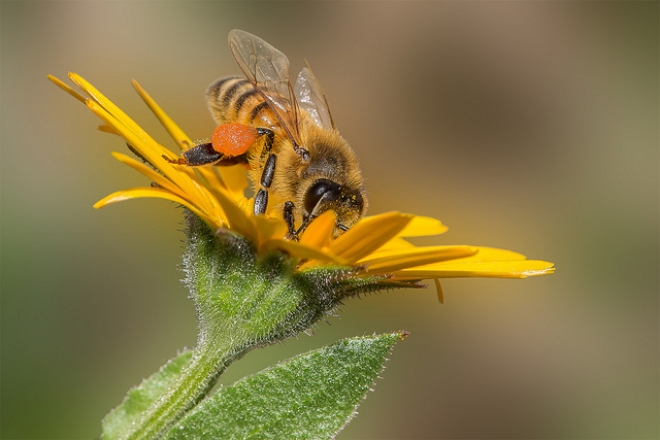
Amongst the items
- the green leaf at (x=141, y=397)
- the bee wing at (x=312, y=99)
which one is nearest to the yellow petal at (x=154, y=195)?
the green leaf at (x=141, y=397)

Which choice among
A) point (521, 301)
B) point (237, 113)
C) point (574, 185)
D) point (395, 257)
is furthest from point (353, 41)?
point (395, 257)

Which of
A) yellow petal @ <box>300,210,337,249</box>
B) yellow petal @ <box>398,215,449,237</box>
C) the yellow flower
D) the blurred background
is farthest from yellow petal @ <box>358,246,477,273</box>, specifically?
the blurred background

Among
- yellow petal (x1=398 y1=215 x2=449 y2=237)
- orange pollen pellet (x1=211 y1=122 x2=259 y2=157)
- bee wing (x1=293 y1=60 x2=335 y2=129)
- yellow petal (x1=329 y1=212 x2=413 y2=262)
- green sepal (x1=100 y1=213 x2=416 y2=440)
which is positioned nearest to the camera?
yellow petal (x1=329 y1=212 x2=413 y2=262)

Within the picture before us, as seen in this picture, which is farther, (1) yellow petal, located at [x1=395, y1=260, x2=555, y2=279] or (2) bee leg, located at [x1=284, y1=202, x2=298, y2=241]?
(2) bee leg, located at [x1=284, y1=202, x2=298, y2=241]

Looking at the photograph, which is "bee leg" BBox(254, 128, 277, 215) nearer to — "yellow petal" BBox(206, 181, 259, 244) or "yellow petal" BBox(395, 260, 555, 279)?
"yellow petal" BBox(206, 181, 259, 244)

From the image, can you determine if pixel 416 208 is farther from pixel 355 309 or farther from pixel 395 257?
pixel 395 257

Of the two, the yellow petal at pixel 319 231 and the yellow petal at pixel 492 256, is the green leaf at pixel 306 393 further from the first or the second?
the yellow petal at pixel 492 256

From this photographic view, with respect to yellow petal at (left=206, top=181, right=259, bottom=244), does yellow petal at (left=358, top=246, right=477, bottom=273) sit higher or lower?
lower

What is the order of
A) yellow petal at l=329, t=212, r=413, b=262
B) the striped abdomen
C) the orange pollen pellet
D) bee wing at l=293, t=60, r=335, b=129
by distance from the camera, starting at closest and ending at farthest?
yellow petal at l=329, t=212, r=413, b=262 < the orange pollen pellet < the striped abdomen < bee wing at l=293, t=60, r=335, b=129
